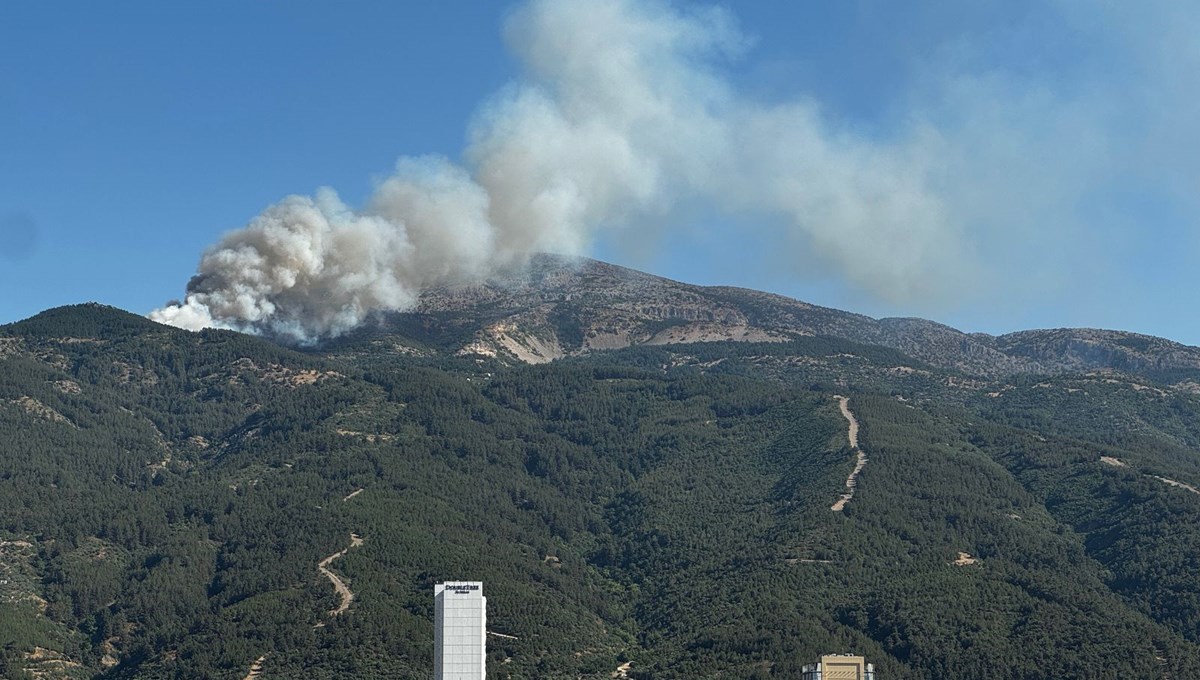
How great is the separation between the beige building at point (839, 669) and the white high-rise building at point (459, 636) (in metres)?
31.6

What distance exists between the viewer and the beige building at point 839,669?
7170 inches

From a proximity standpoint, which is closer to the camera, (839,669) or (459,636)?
(459,636)

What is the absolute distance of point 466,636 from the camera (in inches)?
6604

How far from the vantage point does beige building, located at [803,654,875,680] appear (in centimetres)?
18212

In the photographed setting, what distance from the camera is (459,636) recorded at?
168 m

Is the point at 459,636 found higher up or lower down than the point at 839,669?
higher up

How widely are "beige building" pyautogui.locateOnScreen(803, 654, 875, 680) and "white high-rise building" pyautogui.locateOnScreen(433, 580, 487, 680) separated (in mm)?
31573

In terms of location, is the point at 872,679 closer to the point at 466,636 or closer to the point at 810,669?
the point at 810,669

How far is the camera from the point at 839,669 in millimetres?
184375

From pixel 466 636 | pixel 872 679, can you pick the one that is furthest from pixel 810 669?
pixel 466 636

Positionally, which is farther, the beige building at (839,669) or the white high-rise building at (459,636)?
the beige building at (839,669)

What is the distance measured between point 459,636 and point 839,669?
37304 millimetres

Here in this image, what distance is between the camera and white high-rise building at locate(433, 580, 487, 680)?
6526 inches

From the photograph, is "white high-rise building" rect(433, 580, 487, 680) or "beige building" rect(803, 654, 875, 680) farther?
"beige building" rect(803, 654, 875, 680)
